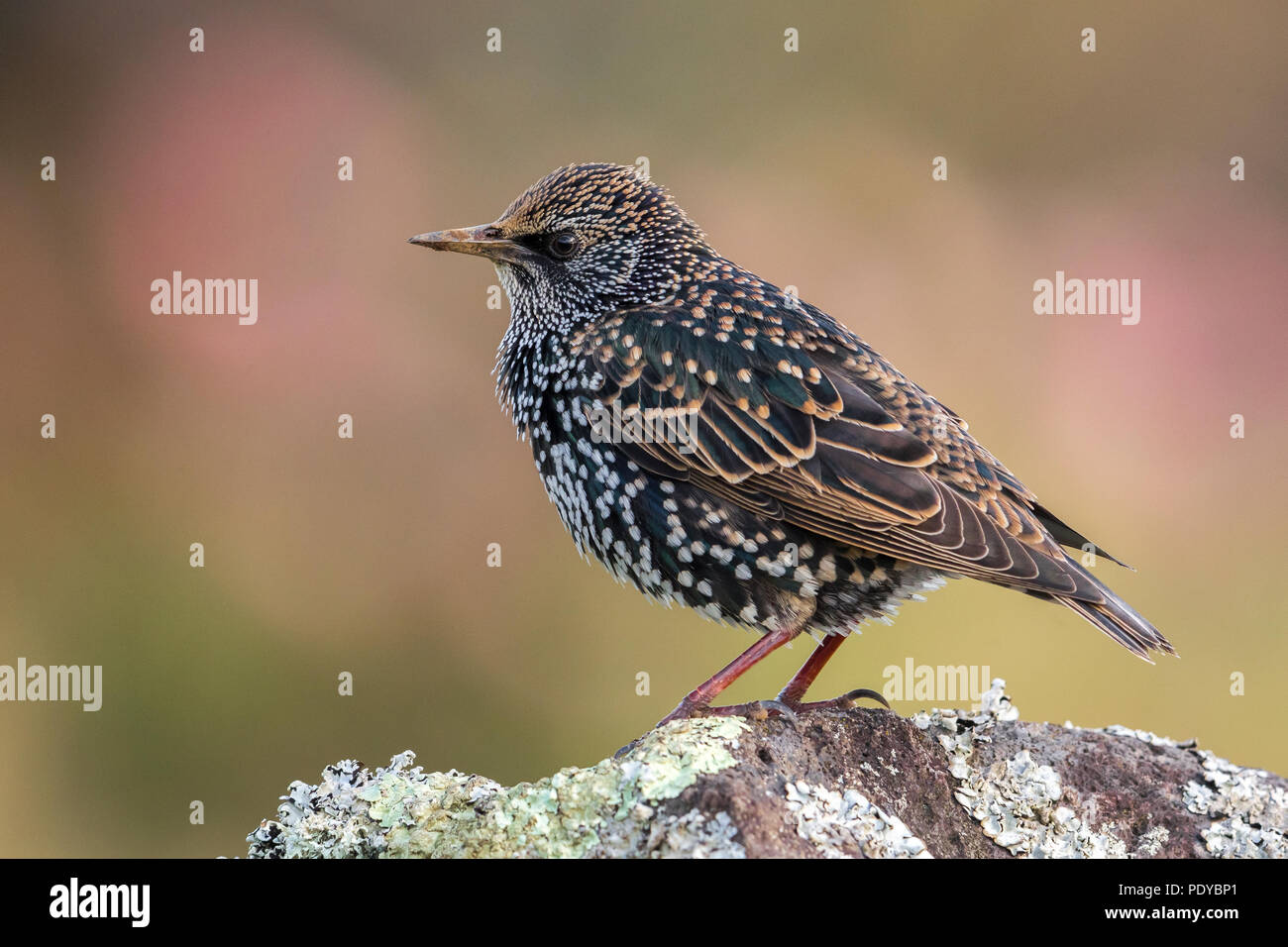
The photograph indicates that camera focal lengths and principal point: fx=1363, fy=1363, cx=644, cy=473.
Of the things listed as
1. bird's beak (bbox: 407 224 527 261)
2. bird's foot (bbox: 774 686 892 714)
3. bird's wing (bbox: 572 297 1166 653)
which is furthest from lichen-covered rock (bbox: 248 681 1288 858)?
bird's beak (bbox: 407 224 527 261)

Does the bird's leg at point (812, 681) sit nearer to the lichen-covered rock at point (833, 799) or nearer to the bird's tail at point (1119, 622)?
the lichen-covered rock at point (833, 799)

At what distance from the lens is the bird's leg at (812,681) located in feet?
16.3

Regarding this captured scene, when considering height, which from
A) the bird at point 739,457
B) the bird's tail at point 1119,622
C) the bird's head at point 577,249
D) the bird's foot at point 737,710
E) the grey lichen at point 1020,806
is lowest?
the grey lichen at point 1020,806

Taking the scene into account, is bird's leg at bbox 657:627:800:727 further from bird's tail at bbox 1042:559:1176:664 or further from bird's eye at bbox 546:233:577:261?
bird's eye at bbox 546:233:577:261

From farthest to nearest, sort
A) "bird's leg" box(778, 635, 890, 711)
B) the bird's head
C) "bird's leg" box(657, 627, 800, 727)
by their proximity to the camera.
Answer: the bird's head → "bird's leg" box(778, 635, 890, 711) → "bird's leg" box(657, 627, 800, 727)

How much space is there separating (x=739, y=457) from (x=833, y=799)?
4.61 ft

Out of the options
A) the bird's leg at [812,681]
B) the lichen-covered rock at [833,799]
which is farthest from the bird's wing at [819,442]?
the bird's leg at [812,681]

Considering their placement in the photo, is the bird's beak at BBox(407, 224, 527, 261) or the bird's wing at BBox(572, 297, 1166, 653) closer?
the bird's wing at BBox(572, 297, 1166, 653)

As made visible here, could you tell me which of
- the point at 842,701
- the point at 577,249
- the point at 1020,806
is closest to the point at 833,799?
the point at 1020,806

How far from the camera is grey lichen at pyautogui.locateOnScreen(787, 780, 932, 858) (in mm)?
3688

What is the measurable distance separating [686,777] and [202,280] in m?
6.21

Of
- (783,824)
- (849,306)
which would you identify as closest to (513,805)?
(783,824)

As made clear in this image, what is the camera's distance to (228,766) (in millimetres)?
7867

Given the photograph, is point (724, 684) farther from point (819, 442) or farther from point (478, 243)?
point (478, 243)
